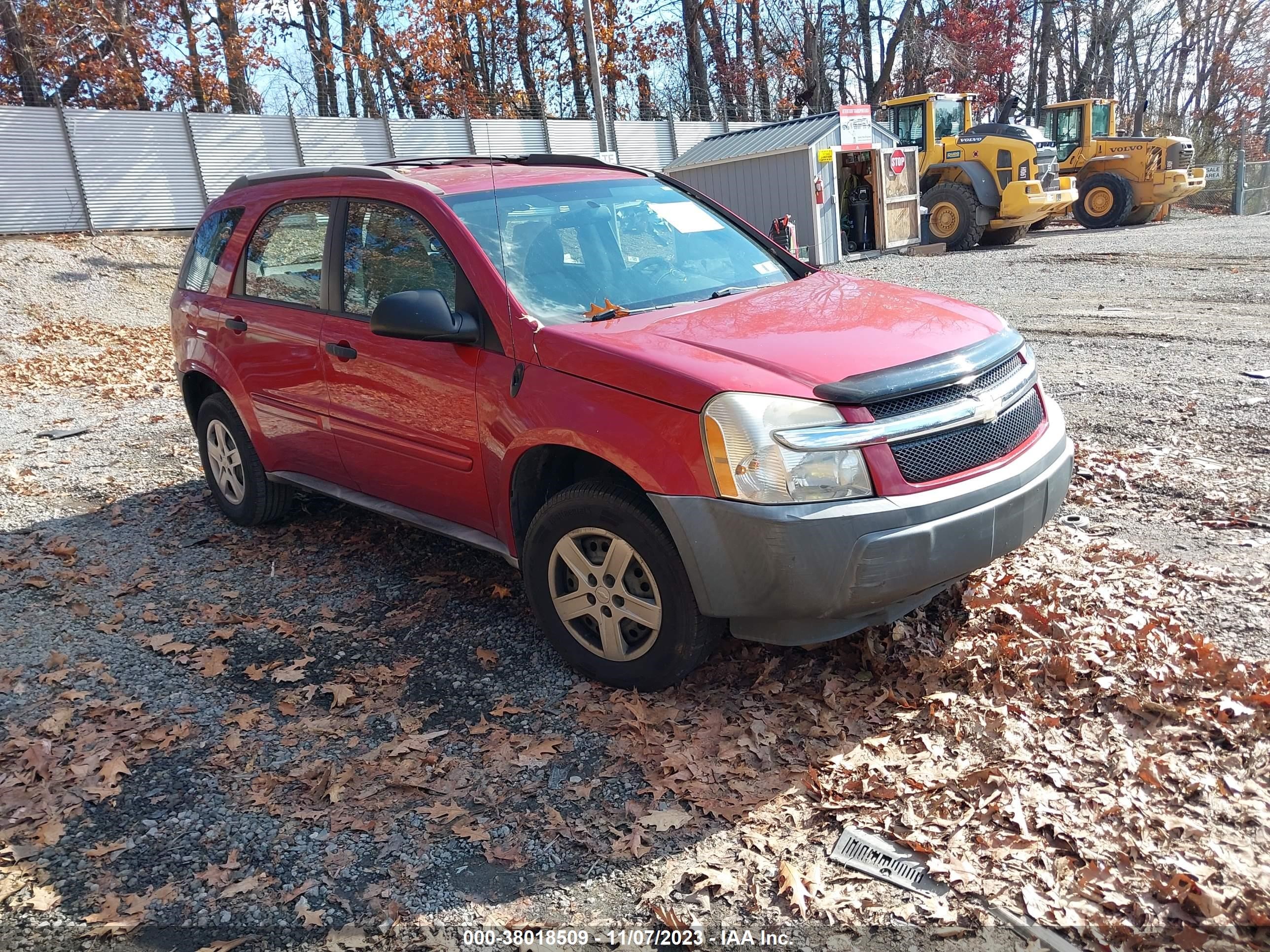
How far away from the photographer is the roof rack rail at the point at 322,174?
455 cm

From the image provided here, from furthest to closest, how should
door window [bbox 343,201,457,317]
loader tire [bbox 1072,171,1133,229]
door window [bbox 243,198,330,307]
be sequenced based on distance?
loader tire [bbox 1072,171,1133,229] → door window [bbox 243,198,330,307] → door window [bbox 343,201,457,317]

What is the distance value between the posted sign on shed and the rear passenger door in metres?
16.1

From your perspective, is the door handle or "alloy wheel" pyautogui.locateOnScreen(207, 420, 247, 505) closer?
the door handle

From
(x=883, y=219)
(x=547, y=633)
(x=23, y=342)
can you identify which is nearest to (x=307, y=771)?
(x=547, y=633)

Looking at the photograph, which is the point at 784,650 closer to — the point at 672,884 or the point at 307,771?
the point at 672,884

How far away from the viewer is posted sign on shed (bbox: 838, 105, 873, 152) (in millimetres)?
19125

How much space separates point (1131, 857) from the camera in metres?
2.75

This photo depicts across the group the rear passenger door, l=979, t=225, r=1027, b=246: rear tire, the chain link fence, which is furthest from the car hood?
the chain link fence

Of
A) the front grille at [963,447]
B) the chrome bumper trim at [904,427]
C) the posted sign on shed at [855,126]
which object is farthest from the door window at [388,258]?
the posted sign on shed at [855,126]

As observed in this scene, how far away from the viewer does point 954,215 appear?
66.7ft

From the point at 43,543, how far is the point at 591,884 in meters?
4.63

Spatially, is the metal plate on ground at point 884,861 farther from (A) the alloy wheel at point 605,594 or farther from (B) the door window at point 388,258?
(B) the door window at point 388,258

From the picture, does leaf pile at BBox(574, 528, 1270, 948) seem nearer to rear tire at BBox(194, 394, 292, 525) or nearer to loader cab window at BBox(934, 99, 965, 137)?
rear tire at BBox(194, 394, 292, 525)

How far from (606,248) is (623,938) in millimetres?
2822
